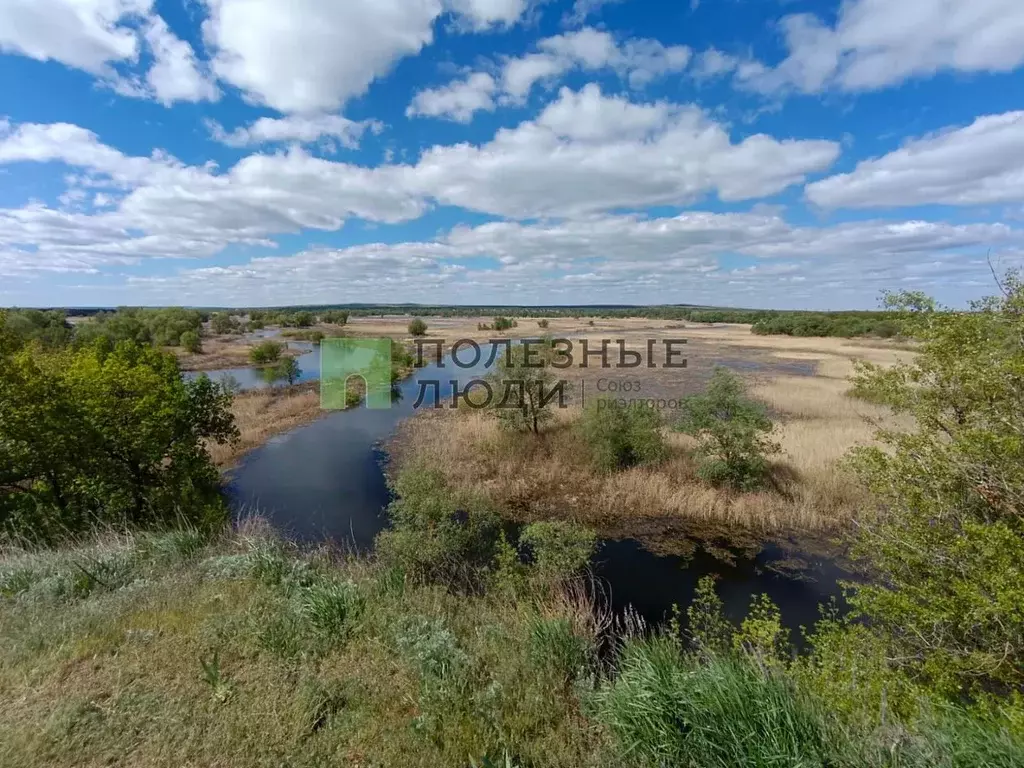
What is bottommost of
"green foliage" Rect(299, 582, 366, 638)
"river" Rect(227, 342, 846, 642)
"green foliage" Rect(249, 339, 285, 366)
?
"river" Rect(227, 342, 846, 642)

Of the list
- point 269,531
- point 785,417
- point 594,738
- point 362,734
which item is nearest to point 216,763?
point 362,734

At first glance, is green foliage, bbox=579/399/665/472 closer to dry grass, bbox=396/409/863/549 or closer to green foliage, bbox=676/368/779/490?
dry grass, bbox=396/409/863/549

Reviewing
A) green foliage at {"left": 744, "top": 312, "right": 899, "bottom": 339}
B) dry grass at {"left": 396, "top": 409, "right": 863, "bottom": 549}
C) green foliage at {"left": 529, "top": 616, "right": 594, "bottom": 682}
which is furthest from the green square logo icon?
green foliage at {"left": 744, "top": 312, "right": 899, "bottom": 339}

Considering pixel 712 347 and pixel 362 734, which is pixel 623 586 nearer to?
pixel 362 734

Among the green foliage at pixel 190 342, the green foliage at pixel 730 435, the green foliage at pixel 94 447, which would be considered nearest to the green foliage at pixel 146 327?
the green foliage at pixel 190 342

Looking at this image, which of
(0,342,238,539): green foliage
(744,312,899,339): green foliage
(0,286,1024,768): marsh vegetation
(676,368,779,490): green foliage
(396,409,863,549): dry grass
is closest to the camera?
(0,286,1024,768): marsh vegetation

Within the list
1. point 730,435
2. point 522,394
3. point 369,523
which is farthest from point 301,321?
point 730,435
